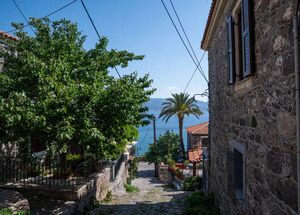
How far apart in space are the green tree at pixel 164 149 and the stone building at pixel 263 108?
2397cm

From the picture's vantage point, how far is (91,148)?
9906 millimetres

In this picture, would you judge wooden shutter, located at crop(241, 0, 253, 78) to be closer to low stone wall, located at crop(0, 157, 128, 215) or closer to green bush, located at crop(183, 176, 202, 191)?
low stone wall, located at crop(0, 157, 128, 215)

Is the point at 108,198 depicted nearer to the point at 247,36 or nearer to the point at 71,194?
the point at 71,194

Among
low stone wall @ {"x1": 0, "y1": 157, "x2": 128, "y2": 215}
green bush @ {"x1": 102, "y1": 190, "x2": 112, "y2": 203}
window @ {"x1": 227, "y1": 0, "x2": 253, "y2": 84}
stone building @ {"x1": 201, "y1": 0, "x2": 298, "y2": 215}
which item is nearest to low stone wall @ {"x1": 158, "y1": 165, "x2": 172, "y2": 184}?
green bush @ {"x1": 102, "y1": 190, "x2": 112, "y2": 203}

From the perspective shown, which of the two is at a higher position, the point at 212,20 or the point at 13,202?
the point at 212,20

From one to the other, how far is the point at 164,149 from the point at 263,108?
90.1ft

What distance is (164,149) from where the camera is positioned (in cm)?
3138

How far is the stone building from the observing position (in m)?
3.28

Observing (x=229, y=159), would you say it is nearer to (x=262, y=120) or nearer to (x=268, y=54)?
(x=262, y=120)

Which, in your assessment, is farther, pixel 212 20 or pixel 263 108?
pixel 212 20

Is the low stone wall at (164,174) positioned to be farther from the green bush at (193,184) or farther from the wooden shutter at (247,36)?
the wooden shutter at (247,36)

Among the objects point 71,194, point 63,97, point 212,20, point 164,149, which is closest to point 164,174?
point 164,149

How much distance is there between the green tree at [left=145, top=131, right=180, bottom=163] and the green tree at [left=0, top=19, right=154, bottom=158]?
63.8 feet

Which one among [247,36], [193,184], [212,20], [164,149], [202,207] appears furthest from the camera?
[164,149]
